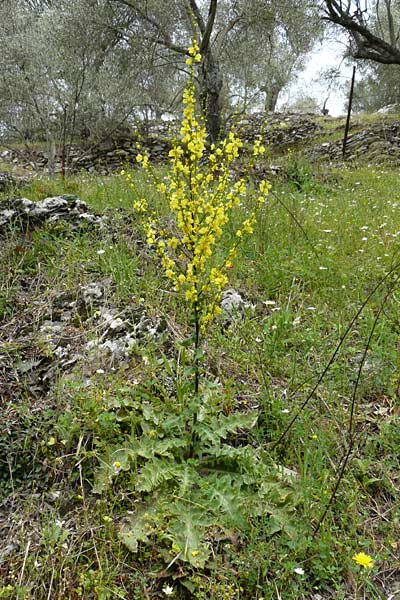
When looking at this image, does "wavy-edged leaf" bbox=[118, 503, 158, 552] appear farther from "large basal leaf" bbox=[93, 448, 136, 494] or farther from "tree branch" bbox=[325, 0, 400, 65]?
"tree branch" bbox=[325, 0, 400, 65]

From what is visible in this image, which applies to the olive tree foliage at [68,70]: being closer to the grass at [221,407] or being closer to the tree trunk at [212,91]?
the tree trunk at [212,91]

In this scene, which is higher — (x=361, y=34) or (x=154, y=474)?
(x=361, y=34)

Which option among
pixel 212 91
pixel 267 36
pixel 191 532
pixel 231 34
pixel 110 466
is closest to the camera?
pixel 191 532

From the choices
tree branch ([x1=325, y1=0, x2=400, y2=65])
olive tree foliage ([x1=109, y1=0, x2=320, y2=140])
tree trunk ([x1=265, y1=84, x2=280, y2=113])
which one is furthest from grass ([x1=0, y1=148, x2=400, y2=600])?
tree branch ([x1=325, y1=0, x2=400, y2=65])

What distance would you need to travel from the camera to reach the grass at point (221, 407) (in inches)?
74.2

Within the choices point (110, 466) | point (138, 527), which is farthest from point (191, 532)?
point (110, 466)

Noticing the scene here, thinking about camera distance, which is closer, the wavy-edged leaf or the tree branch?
the wavy-edged leaf

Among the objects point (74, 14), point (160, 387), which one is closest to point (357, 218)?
point (160, 387)

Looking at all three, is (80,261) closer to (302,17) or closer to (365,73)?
(302,17)

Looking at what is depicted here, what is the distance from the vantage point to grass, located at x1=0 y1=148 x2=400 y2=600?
74.2 inches

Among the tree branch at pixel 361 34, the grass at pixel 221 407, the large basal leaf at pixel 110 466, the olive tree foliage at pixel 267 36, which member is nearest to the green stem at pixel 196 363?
the grass at pixel 221 407

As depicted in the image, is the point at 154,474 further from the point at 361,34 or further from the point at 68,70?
the point at 361,34

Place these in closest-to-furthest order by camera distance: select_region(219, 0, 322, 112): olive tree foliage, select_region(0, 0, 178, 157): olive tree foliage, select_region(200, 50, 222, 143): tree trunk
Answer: select_region(0, 0, 178, 157): olive tree foliage → select_region(200, 50, 222, 143): tree trunk → select_region(219, 0, 322, 112): olive tree foliage

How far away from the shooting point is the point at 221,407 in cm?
261
